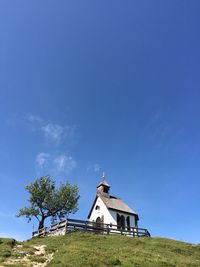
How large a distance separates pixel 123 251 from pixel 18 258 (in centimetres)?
976

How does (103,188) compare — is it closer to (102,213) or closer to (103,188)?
(103,188)

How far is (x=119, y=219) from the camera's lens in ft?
153

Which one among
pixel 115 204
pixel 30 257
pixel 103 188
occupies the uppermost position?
pixel 103 188

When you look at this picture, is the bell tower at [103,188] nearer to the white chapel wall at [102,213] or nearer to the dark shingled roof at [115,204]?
the dark shingled roof at [115,204]

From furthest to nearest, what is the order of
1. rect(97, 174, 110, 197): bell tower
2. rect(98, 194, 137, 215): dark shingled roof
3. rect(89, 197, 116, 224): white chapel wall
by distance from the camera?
1. rect(97, 174, 110, 197): bell tower
2. rect(98, 194, 137, 215): dark shingled roof
3. rect(89, 197, 116, 224): white chapel wall

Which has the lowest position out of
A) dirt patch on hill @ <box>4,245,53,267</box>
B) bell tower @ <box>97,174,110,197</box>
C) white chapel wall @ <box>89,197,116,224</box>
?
dirt patch on hill @ <box>4,245,53,267</box>

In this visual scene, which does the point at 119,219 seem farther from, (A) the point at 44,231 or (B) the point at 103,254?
(B) the point at 103,254

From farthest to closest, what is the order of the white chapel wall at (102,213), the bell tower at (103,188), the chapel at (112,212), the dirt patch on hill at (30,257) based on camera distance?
the bell tower at (103,188), the chapel at (112,212), the white chapel wall at (102,213), the dirt patch on hill at (30,257)

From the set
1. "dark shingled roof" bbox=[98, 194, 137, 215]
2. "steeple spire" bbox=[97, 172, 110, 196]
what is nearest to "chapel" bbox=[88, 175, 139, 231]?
"dark shingled roof" bbox=[98, 194, 137, 215]

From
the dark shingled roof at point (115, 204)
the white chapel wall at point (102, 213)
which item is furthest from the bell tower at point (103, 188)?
the white chapel wall at point (102, 213)

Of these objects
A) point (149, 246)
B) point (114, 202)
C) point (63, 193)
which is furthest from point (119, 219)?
point (149, 246)

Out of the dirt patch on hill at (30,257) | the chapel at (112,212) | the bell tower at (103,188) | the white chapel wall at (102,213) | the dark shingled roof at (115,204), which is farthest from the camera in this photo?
the bell tower at (103,188)

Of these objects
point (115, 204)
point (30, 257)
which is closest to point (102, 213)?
point (115, 204)

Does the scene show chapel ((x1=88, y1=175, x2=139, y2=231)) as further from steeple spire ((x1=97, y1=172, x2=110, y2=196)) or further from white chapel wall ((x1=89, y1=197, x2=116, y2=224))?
steeple spire ((x1=97, y1=172, x2=110, y2=196))
